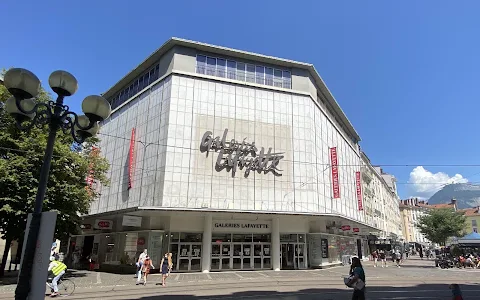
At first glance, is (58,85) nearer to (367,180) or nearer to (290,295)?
(290,295)

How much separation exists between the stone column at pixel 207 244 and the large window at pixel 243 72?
12.6 meters

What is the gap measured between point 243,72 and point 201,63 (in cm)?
389

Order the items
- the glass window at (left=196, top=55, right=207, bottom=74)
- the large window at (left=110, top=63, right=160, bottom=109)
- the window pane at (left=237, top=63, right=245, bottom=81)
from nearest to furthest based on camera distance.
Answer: the glass window at (left=196, top=55, right=207, bottom=74) < the window pane at (left=237, top=63, right=245, bottom=81) < the large window at (left=110, top=63, right=160, bottom=109)

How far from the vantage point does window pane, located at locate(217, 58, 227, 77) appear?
29078 mm

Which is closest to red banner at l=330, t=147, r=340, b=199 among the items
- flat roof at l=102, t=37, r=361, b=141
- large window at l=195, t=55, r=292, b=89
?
flat roof at l=102, t=37, r=361, b=141

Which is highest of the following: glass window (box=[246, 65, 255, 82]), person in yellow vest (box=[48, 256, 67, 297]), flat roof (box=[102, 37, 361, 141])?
flat roof (box=[102, 37, 361, 141])

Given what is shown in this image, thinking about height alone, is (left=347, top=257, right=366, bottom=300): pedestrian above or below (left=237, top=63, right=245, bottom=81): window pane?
below

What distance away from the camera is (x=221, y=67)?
96.2 ft

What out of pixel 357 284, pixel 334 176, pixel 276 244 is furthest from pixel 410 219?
pixel 357 284

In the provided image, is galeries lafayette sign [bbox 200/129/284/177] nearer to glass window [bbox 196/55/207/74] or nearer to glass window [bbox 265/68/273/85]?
glass window [bbox 196/55/207/74]

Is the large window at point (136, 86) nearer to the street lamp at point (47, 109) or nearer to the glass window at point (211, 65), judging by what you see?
the glass window at point (211, 65)

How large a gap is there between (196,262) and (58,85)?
21268 mm

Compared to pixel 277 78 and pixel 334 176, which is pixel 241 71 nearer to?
pixel 277 78

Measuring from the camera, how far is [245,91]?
94.5 ft
